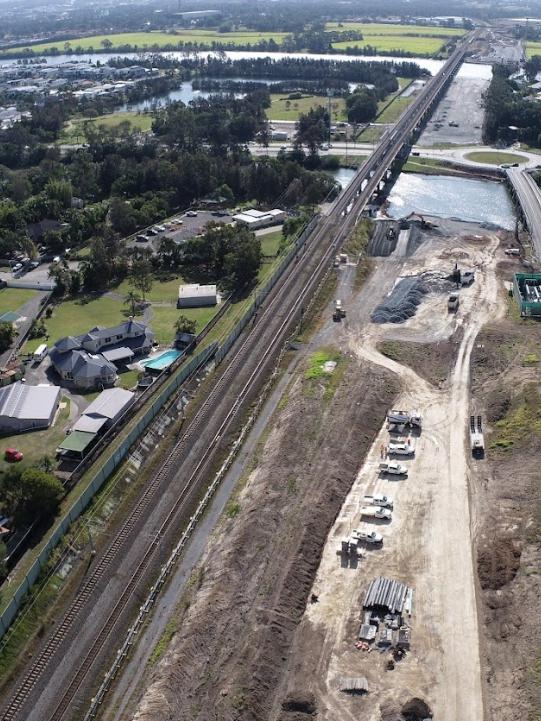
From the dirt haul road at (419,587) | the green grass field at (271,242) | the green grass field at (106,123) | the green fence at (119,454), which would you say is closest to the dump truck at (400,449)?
the dirt haul road at (419,587)

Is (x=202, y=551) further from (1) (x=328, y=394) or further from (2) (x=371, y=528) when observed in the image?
(1) (x=328, y=394)

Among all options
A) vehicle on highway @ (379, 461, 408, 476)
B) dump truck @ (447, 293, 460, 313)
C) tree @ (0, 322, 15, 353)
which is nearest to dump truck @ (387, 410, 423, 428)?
vehicle on highway @ (379, 461, 408, 476)

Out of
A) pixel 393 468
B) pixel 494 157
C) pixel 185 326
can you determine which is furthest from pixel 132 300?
pixel 494 157

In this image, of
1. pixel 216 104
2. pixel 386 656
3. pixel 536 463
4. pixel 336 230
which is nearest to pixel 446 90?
pixel 216 104

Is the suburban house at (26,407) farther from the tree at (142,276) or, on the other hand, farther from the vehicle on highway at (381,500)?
the vehicle on highway at (381,500)

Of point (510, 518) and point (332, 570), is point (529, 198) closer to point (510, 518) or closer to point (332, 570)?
point (510, 518)

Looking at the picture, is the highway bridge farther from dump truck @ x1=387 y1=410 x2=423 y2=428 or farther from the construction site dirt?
dump truck @ x1=387 y1=410 x2=423 y2=428
